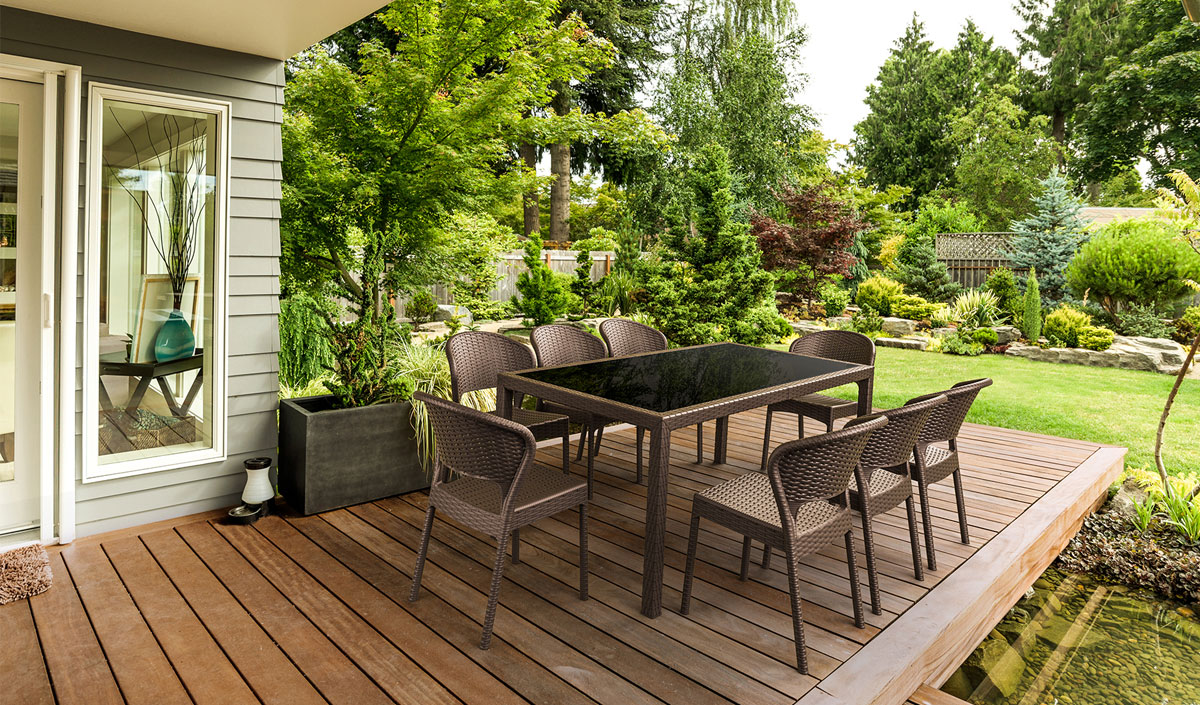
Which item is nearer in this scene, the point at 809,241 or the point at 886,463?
the point at 886,463

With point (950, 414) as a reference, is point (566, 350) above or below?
above

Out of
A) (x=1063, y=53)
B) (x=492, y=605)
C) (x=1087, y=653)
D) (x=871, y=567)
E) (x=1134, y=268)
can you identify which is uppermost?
(x=1063, y=53)

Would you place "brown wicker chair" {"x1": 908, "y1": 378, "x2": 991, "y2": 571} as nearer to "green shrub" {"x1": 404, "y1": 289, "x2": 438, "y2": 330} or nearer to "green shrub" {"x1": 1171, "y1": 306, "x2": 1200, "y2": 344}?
"green shrub" {"x1": 404, "y1": 289, "x2": 438, "y2": 330}

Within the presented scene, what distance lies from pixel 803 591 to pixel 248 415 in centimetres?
282

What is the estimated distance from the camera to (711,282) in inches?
317

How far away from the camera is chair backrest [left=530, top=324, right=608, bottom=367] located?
163 inches

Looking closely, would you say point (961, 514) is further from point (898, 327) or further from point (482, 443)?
point (898, 327)

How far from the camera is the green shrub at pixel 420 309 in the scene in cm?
998

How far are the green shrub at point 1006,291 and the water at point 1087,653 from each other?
757 cm

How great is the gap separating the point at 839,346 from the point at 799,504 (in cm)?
238

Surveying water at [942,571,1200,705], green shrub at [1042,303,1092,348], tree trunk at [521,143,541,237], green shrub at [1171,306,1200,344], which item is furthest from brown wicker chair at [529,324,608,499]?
tree trunk at [521,143,541,237]

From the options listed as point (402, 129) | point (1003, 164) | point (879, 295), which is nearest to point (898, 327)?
point (879, 295)

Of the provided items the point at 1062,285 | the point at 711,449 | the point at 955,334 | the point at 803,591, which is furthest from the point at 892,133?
the point at 803,591

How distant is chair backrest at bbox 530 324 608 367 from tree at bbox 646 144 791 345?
3712mm
